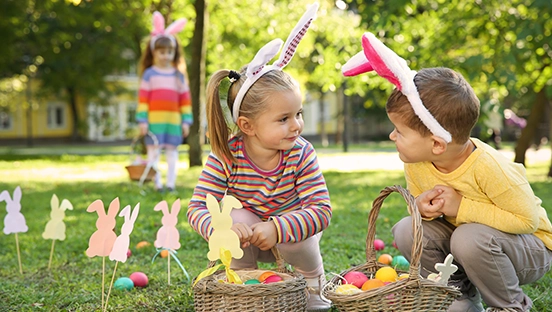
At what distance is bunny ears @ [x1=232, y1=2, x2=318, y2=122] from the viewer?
2.47 m

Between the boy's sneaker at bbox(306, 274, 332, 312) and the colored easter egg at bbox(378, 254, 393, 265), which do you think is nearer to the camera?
the boy's sneaker at bbox(306, 274, 332, 312)

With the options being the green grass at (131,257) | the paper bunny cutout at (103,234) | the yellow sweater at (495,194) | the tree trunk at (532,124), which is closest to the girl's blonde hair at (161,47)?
the green grass at (131,257)

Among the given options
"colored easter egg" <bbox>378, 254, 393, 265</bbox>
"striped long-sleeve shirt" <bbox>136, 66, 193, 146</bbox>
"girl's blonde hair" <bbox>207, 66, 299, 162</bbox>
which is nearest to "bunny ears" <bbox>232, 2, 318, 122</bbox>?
"girl's blonde hair" <bbox>207, 66, 299, 162</bbox>

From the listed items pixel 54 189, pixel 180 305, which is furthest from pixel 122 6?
pixel 180 305

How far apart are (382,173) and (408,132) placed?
7.43 metres

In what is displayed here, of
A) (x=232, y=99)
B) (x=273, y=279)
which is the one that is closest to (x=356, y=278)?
(x=273, y=279)

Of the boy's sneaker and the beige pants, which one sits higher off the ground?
the beige pants

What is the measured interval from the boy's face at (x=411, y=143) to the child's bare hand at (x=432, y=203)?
0.14m

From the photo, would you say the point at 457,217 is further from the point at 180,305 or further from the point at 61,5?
the point at 61,5

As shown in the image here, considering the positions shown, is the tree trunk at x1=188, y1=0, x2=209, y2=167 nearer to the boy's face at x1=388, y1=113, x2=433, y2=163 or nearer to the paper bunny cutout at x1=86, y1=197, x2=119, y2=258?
the paper bunny cutout at x1=86, y1=197, x2=119, y2=258

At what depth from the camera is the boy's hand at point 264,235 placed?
2.29 metres

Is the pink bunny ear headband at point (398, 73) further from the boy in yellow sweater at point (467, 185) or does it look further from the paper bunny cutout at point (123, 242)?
the paper bunny cutout at point (123, 242)

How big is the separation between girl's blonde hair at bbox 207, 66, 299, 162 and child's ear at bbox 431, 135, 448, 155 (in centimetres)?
62

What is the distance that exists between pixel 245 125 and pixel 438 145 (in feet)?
2.66
